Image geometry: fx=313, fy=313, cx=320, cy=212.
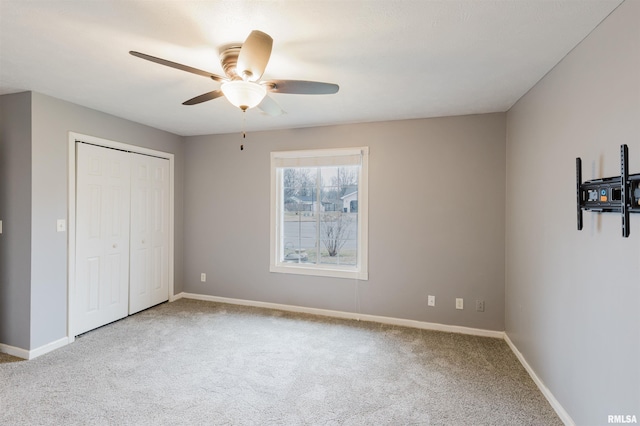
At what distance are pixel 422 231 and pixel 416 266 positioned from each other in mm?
408

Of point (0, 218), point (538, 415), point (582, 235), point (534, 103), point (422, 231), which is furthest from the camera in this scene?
point (422, 231)

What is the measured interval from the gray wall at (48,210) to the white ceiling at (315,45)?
0.75 feet

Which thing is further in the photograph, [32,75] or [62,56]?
Answer: [32,75]

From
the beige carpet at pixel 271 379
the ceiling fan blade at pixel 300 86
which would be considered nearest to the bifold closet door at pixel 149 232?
the beige carpet at pixel 271 379

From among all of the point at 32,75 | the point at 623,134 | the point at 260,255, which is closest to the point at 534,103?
the point at 623,134

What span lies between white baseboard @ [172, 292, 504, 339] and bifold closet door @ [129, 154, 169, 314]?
0.45m

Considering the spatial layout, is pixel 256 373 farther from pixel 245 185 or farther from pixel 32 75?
pixel 32 75

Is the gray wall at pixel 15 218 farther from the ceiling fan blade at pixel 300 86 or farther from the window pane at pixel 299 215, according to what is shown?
the window pane at pixel 299 215

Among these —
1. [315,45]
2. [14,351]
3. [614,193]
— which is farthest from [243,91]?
[14,351]

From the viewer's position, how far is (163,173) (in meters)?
4.32

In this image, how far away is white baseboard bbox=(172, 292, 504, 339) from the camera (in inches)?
134

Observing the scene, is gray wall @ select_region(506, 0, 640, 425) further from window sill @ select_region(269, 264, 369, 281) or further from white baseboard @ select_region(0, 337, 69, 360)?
white baseboard @ select_region(0, 337, 69, 360)

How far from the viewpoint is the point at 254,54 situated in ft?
5.22

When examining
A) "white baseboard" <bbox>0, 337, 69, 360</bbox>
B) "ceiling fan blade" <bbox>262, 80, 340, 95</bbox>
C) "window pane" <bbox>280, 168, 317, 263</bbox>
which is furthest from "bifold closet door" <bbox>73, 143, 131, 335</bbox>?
"ceiling fan blade" <bbox>262, 80, 340, 95</bbox>
